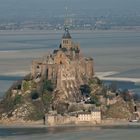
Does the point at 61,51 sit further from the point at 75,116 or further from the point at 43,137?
the point at 43,137

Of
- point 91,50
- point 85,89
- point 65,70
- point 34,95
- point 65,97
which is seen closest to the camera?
point 65,97

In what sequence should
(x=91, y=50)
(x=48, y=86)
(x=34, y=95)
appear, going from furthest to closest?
1. (x=91, y=50)
2. (x=48, y=86)
3. (x=34, y=95)

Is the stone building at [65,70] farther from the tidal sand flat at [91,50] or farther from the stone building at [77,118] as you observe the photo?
the tidal sand flat at [91,50]

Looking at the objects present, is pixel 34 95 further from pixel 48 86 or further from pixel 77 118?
pixel 77 118

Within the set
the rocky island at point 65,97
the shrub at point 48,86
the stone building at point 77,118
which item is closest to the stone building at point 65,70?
the rocky island at point 65,97

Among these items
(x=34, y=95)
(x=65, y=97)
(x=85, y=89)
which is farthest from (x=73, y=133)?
(x=85, y=89)

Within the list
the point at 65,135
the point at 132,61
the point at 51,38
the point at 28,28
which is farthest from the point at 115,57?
the point at 28,28

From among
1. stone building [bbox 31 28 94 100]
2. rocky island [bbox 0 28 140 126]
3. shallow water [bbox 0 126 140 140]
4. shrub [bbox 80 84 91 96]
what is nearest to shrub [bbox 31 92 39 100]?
rocky island [bbox 0 28 140 126]

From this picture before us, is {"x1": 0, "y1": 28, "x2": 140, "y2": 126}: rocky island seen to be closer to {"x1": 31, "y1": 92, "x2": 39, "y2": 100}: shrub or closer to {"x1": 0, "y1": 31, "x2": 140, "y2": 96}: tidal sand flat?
{"x1": 31, "y1": 92, "x2": 39, "y2": 100}: shrub
